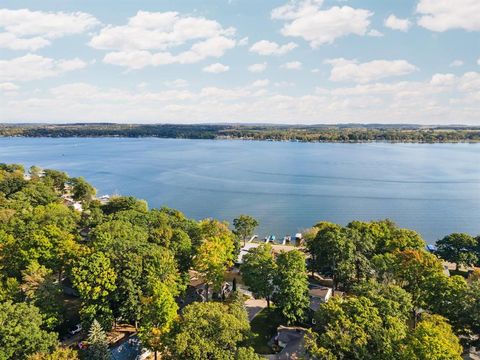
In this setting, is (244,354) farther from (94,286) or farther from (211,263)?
(94,286)

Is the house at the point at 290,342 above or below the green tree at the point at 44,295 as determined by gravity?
below

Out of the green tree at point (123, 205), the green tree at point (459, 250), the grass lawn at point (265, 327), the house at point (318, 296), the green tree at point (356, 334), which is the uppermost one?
the green tree at point (123, 205)

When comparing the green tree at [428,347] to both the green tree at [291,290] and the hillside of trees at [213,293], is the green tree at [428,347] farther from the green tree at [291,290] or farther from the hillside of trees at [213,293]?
the green tree at [291,290]

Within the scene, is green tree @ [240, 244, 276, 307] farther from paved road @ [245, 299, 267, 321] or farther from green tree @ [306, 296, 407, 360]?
green tree @ [306, 296, 407, 360]

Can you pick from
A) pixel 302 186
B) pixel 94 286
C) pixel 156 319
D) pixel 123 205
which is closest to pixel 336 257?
pixel 156 319

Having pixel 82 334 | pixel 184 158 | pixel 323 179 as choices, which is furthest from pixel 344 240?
pixel 184 158

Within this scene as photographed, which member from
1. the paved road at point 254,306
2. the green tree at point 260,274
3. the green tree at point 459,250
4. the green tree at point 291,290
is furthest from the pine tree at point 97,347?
the green tree at point 459,250
